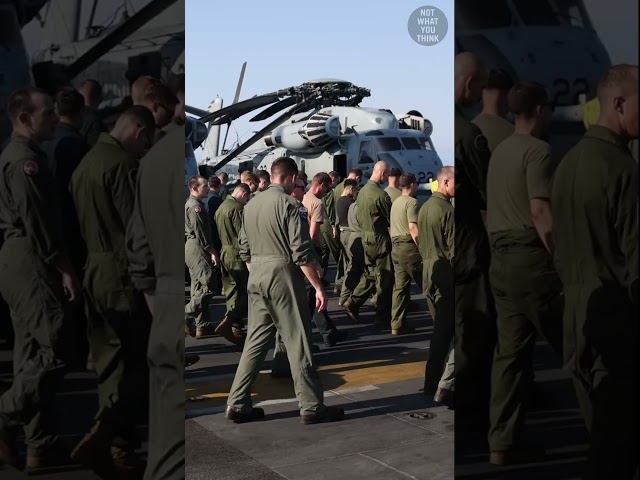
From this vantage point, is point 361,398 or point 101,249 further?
point 361,398

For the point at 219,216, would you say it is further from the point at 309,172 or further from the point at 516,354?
the point at 309,172

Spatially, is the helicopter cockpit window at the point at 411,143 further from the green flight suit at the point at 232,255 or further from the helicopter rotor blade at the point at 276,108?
the green flight suit at the point at 232,255

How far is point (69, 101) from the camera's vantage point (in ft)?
8.00

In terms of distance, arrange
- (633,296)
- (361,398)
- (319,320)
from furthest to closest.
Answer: (319,320) → (361,398) → (633,296)

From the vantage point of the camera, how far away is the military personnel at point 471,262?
2207mm

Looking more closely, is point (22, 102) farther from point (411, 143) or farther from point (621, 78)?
point (411, 143)

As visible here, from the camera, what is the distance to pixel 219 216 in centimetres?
885

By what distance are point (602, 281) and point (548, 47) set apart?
1.74ft

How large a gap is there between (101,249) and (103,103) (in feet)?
1.20

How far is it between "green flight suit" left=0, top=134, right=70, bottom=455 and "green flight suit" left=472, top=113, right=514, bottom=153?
109 cm

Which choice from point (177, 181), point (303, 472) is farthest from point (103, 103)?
point (303, 472)

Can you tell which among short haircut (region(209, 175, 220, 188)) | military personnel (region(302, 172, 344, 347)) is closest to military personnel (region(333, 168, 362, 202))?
short haircut (region(209, 175, 220, 188))

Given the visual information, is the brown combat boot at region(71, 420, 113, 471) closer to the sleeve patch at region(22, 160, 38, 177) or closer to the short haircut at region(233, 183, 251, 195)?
the sleeve patch at region(22, 160, 38, 177)

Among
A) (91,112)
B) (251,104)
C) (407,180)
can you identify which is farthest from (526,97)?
(251,104)
